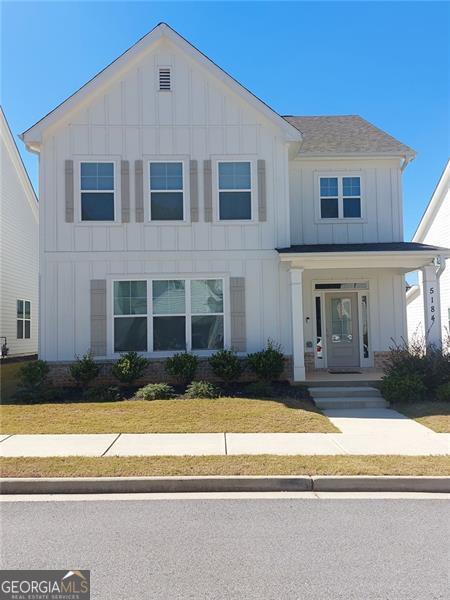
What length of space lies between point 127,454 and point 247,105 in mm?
9764

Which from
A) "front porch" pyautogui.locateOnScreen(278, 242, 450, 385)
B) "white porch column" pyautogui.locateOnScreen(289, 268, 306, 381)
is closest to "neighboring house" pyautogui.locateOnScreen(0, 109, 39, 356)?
"front porch" pyautogui.locateOnScreen(278, 242, 450, 385)

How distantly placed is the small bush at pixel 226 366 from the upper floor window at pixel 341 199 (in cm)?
536

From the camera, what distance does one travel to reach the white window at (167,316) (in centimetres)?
1292

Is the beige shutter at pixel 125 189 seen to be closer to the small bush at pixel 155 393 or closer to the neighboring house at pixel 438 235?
the small bush at pixel 155 393

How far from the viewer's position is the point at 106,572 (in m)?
3.93

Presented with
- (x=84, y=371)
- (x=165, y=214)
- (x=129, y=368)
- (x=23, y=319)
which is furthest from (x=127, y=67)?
(x=23, y=319)

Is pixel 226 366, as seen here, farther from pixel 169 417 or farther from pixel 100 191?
pixel 100 191

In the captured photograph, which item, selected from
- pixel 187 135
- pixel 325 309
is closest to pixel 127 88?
pixel 187 135

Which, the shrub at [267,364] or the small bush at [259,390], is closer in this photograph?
the small bush at [259,390]

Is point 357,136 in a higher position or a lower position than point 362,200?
higher

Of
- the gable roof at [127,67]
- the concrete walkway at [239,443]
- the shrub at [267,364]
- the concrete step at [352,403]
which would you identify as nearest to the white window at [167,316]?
the shrub at [267,364]

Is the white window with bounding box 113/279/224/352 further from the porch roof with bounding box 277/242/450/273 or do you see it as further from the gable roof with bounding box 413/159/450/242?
the gable roof with bounding box 413/159/450/242

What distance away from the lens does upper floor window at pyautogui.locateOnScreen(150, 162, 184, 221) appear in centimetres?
1307

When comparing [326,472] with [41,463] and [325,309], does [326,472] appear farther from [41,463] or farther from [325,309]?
[325,309]
